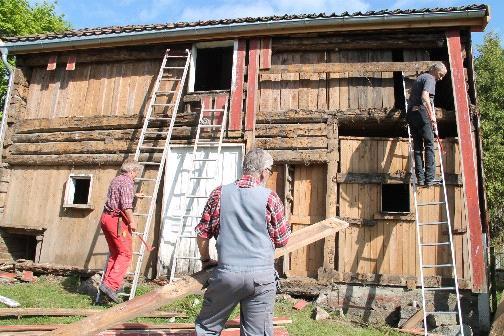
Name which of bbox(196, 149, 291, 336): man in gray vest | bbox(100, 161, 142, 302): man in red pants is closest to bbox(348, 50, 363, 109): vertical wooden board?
bbox(100, 161, 142, 302): man in red pants

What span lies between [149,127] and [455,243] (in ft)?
20.8

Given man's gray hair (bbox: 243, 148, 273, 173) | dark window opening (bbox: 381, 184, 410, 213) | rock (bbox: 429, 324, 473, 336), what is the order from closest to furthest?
man's gray hair (bbox: 243, 148, 273, 173) < rock (bbox: 429, 324, 473, 336) < dark window opening (bbox: 381, 184, 410, 213)

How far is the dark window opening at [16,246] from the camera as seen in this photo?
9.51 metres

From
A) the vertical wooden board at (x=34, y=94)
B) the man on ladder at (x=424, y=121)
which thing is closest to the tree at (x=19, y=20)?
the vertical wooden board at (x=34, y=94)

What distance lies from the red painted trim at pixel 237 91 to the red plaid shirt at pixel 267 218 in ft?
17.5

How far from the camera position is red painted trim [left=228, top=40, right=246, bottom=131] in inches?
335

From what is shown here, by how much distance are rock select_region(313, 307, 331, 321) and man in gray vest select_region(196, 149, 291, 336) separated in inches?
146

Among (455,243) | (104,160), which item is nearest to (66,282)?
(104,160)

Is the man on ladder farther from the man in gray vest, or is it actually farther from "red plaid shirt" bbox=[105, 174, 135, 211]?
"red plaid shirt" bbox=[105, 174, 135, 211]

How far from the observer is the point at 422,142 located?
7.17 metres

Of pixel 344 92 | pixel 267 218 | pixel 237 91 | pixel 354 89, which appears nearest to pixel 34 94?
pixel 237 91

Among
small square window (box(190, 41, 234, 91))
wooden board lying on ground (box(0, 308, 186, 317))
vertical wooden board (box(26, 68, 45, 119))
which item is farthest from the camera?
small square window (box(190, 41, 234, 91))

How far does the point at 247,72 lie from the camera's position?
8.75m

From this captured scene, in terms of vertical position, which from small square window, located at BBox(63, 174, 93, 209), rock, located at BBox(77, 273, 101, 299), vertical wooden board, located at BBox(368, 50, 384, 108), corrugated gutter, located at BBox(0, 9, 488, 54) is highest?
corrugated gutter, located at BBox(0, 9, 488, 54)
